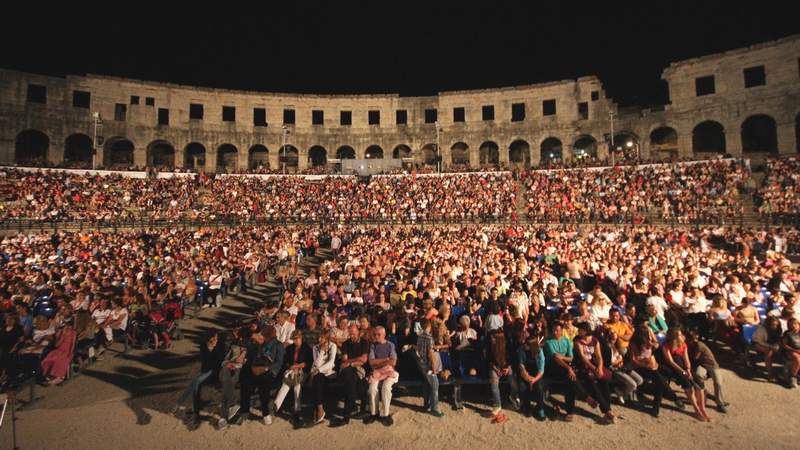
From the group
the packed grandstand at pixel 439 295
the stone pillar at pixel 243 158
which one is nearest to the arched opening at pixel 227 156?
the stone pillar at pixel 243 158

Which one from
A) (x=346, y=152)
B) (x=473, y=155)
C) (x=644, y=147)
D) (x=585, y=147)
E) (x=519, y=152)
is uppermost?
(x=346, y=152)

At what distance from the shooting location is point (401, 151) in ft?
145

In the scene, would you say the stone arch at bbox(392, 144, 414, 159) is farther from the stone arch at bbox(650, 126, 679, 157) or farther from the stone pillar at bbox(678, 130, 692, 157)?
the stone arch at bbox(650, 126, 679, 157)

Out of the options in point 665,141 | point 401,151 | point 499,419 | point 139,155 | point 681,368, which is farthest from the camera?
point 665,141

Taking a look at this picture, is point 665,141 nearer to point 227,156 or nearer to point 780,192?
point 780,192

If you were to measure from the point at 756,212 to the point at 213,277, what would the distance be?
2921 centimetres

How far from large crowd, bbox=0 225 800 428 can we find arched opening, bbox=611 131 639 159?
26653 millimetres

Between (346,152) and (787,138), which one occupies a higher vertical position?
(346,152)

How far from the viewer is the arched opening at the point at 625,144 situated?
37844 mm

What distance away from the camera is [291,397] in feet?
22.0

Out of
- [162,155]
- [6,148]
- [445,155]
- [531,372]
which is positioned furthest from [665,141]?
[6,148]

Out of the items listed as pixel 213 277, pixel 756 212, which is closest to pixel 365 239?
pixel 213 277

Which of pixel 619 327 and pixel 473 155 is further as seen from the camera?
pixel 473 155

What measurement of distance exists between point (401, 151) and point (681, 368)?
39479 mm
